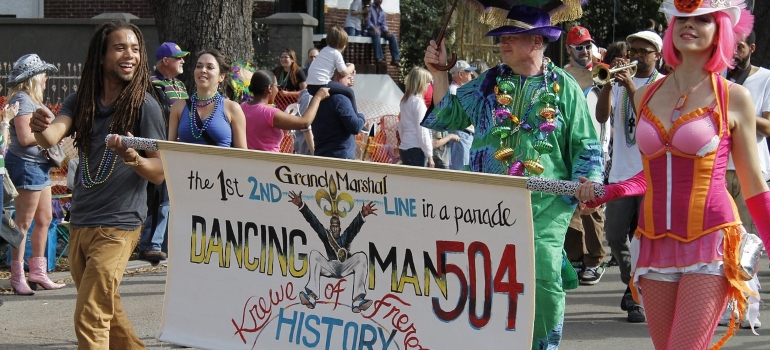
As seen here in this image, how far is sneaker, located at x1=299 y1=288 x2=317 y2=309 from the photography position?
495 centimetres

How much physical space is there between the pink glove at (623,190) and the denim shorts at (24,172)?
5455mm

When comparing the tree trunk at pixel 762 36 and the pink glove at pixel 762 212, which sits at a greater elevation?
the tree trunk at pixel 762 36

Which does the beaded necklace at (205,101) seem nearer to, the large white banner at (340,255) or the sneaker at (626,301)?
the large white banner at (340,255)

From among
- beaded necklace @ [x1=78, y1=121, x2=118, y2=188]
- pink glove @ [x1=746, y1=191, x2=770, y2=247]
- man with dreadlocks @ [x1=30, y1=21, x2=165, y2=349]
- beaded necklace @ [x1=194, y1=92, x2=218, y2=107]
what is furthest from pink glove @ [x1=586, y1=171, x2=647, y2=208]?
beaded necklace @ [x1=194, y1=92, x2=218, y2=107]

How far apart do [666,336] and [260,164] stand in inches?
78.5

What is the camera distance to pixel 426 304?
4621 mm

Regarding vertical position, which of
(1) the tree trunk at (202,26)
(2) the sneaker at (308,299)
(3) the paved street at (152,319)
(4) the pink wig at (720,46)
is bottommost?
(3) the paved street at (152,319)

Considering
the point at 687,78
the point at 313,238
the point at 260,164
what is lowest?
the point at 313,238

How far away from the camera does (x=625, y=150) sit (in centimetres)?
Result: 772

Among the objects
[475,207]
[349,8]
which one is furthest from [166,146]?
[349,8]

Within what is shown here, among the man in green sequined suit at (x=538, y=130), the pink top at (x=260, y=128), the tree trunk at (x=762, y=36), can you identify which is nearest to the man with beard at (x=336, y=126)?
the pink top at (x=260, y=128)

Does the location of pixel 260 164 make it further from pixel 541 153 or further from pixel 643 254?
pixel 643 254

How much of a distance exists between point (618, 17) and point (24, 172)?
29.4 meters

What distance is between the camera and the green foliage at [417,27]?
95.2ft
